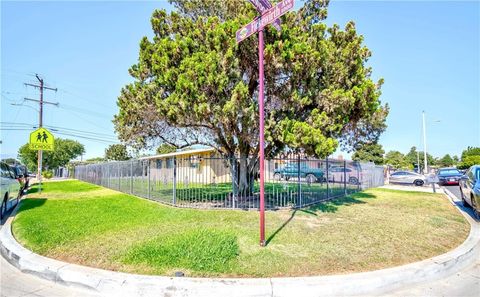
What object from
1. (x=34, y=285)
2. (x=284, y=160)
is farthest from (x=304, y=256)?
(x=284, y=160)

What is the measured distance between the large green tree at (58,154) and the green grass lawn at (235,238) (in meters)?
66.1

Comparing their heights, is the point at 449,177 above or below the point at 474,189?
below

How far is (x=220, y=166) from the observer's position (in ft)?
34.2

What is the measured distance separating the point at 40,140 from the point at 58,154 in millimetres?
61790

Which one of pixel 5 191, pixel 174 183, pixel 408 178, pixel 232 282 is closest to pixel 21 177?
pixel 5 191

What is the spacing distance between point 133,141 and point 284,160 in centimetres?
676

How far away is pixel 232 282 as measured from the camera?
13.4 feet

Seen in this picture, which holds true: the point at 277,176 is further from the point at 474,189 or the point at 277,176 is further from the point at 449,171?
the point at 449,171

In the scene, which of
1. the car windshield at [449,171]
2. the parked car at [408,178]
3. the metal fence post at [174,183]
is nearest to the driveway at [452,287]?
the metal fence post at [174,183]

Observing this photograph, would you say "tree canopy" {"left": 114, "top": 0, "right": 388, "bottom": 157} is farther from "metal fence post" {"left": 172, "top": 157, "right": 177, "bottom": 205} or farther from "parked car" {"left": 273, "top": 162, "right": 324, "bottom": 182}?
"metal fence post" {"left": 172, "top": 157, "right": 177, "bottom": 205}

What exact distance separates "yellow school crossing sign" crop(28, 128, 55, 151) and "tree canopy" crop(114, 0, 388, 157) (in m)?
7.12

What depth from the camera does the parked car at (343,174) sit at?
43.2ft

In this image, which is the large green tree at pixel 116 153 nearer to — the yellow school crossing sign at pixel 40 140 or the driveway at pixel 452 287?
the yellow school crossing sign at pixel 40 140

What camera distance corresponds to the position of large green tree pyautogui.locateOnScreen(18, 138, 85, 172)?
6456 centimetres
